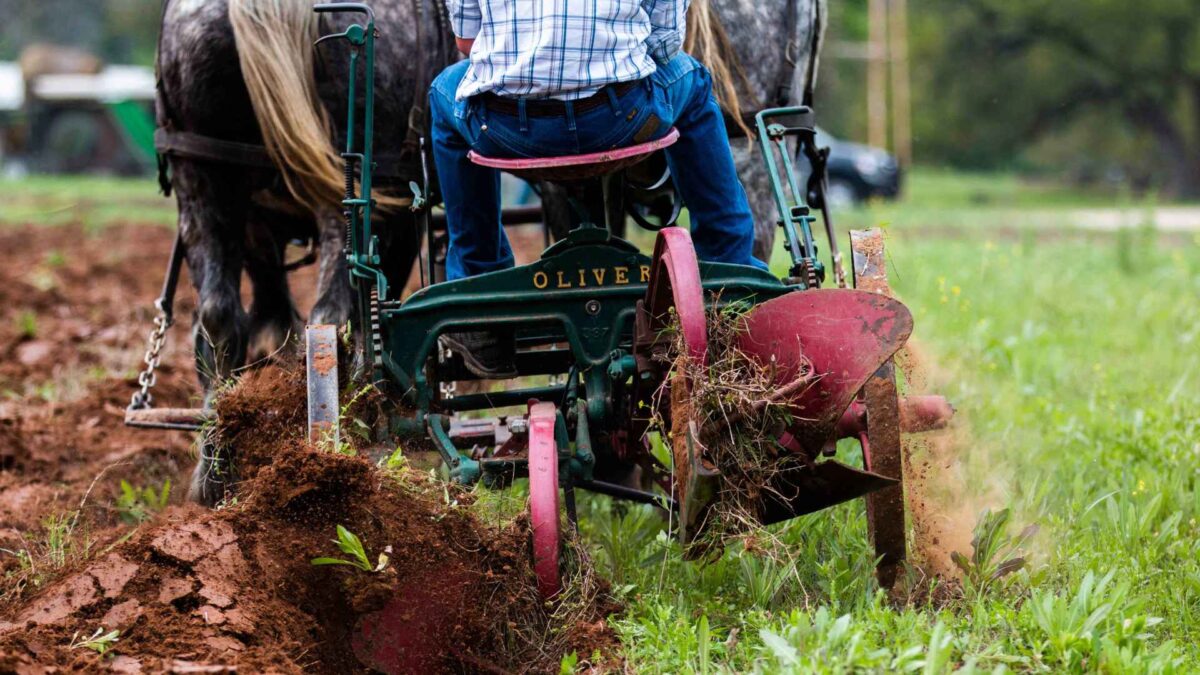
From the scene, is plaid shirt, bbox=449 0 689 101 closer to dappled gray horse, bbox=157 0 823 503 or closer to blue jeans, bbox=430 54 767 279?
blue jeans, bbox=430 54 767 279

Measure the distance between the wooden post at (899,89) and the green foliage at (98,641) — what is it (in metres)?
27.3

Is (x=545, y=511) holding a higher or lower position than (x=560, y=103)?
lower

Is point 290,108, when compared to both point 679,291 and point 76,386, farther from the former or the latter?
point 76,386

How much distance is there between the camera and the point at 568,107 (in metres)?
3.48

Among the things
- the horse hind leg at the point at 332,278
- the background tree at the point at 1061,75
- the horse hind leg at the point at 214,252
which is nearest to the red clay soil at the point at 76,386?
the horse hind leg at the point at 214,252

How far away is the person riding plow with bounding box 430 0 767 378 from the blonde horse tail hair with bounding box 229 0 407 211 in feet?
2.92

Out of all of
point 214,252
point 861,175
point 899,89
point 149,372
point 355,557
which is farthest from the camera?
point 899,89

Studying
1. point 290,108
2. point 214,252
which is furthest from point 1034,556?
point 214,252

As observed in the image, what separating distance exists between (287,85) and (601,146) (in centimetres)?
152

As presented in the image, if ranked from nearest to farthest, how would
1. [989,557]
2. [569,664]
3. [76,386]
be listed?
1. [569,664]
2. [989,557]
3. [76,386]

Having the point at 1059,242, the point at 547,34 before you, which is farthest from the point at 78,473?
the point at 1059,242

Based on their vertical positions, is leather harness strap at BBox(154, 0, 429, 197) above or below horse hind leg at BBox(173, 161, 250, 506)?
above

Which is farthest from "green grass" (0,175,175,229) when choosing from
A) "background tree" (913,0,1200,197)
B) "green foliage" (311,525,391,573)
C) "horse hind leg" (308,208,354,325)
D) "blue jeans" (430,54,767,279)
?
"background tree" (913,0,1200,197)

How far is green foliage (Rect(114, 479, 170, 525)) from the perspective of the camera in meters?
4.51
